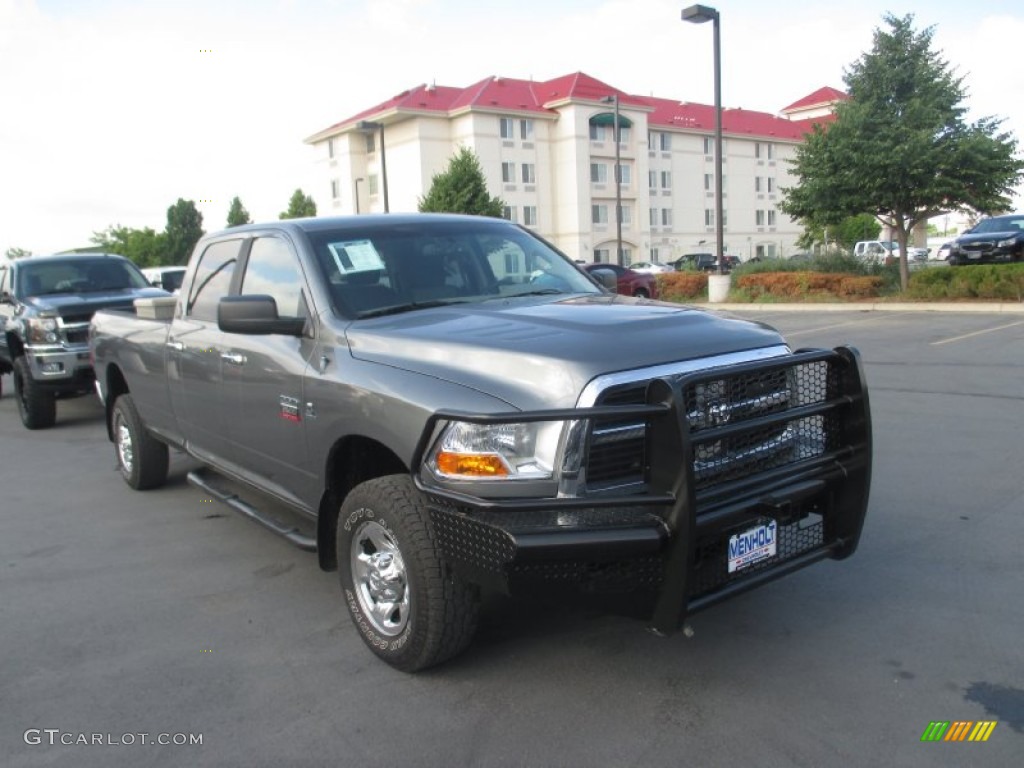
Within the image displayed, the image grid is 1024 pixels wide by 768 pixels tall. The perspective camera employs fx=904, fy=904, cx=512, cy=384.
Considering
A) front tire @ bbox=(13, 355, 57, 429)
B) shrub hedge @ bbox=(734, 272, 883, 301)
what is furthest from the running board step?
shrub hedge @ bbox=(734, 272, 883, 301)

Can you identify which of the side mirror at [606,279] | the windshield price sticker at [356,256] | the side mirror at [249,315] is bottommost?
the side mirror at [249,315]

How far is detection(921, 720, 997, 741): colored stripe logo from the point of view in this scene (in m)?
3.19

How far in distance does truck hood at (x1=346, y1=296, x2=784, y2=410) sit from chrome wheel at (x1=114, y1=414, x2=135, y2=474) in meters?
3.84

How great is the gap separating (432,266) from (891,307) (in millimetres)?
18673

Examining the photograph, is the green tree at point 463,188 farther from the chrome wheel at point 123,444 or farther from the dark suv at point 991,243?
the chrome wheel at point 123,444

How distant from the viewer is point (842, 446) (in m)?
3.86

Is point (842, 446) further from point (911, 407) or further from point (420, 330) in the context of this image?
point (911, 407)

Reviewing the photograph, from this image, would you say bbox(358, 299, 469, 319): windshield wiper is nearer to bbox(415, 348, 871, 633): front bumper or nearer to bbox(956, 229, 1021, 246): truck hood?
bbox(415, 348, 871, 633): front bumper

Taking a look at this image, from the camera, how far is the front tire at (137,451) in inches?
272

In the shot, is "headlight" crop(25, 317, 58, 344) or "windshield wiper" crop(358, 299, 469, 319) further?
"headlight" crop(25, 317, 58, 344)

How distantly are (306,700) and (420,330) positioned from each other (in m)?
1.59

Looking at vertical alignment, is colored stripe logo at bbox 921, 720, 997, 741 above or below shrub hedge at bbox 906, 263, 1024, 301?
below

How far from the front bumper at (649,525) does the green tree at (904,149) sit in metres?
19.7

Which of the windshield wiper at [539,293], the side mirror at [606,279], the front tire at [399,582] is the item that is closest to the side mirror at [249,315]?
the front tire at [399,582]
